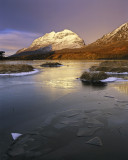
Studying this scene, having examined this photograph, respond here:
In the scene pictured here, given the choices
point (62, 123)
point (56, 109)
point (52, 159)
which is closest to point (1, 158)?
point (52, 159)

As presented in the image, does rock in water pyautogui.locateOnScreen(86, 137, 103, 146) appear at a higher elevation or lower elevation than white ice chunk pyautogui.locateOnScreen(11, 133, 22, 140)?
lower

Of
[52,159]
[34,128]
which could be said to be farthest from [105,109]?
[52,159]

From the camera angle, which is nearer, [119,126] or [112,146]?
[112,146]

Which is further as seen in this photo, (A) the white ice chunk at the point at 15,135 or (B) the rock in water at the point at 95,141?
(A) the white ice chunk at the point at 15,135

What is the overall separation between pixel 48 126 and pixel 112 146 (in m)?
2.24

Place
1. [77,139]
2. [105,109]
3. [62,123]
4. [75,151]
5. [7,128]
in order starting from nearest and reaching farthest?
1. [75,151]
2. [77,139]
3. [7,128]
4. [62,123]
5. [105,109]

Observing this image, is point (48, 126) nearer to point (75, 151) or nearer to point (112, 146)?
point (75, 151)

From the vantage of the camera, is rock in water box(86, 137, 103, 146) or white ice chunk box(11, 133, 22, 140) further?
white ice chunk box(11, 133, 22, 140)

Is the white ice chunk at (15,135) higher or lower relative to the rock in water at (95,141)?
higher

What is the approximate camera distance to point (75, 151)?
4082 mm

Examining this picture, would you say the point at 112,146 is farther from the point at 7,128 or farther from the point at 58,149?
the point at 7,128

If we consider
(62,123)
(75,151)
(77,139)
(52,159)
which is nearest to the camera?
(52,159)

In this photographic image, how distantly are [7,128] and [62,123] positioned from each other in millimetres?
1874

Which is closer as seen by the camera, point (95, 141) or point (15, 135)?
point (95, 141)
